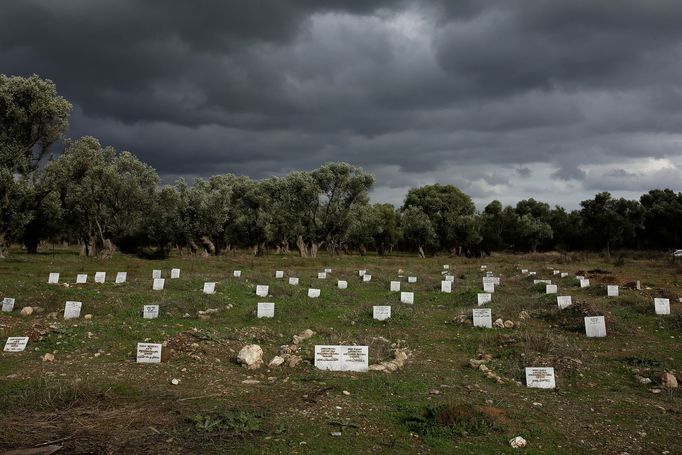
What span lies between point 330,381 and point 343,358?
1259 millimetres

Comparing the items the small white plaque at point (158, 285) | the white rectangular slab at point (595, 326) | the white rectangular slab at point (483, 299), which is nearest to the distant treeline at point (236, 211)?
the small white plaque at point (158, 285)

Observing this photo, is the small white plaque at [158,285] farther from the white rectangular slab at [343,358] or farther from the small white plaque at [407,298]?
the white rectangular slab at [343,358]

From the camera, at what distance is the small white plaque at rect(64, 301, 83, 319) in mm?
19781

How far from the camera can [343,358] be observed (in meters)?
13.9

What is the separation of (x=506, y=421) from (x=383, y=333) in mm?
8976

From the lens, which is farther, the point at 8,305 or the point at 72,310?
the point at 8,305

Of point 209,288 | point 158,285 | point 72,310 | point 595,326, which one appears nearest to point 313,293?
point 209,288

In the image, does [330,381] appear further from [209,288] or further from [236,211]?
[236,211]

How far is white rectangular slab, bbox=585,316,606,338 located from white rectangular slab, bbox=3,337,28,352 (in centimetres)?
1897

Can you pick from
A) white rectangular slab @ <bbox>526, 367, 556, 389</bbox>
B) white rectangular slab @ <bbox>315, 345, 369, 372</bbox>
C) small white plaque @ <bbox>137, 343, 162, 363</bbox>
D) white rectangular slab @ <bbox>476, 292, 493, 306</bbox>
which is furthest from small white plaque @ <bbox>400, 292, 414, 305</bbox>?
small white plaque @ <bbox>137, 343, 162, 363</bbox>

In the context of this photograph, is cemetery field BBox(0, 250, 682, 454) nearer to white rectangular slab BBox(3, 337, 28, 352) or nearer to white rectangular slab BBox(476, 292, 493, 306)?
white rectangular slab BBox(3, 337, 28, 352)

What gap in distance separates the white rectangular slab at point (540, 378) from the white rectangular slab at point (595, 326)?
663 cm

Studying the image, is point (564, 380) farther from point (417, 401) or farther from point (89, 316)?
point (89, 316)

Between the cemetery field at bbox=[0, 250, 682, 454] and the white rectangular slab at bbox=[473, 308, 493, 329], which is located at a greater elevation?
the white rectangular slab at bbox=[473, 308, 493, 329]
